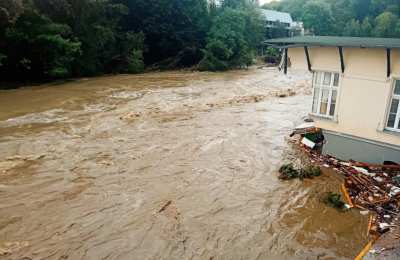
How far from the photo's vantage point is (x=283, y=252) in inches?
236

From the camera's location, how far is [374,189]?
26.4ft

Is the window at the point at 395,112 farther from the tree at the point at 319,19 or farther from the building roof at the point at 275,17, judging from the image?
the tree at the point at 319,19

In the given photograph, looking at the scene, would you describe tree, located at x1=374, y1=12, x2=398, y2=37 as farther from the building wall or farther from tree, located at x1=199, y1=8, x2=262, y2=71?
the building wall

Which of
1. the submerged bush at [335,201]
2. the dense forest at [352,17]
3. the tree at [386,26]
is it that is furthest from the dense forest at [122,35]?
the submerged bush at [335,201]

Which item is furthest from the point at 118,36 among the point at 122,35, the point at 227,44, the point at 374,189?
the point at 374,189

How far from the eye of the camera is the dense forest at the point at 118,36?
22.2m

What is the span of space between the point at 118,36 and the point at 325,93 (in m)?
26.2

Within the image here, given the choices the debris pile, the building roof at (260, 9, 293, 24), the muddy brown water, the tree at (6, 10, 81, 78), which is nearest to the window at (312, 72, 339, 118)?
the muddy brown water

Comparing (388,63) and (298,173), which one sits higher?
(388,63)

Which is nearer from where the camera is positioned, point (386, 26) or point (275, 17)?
point (386, 26)

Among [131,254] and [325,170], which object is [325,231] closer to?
[325,170]

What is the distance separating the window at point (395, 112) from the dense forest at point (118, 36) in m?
17.1

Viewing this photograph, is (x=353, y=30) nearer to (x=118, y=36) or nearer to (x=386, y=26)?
(x=386, y=26)

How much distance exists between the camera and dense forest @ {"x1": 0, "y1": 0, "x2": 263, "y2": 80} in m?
22.2
